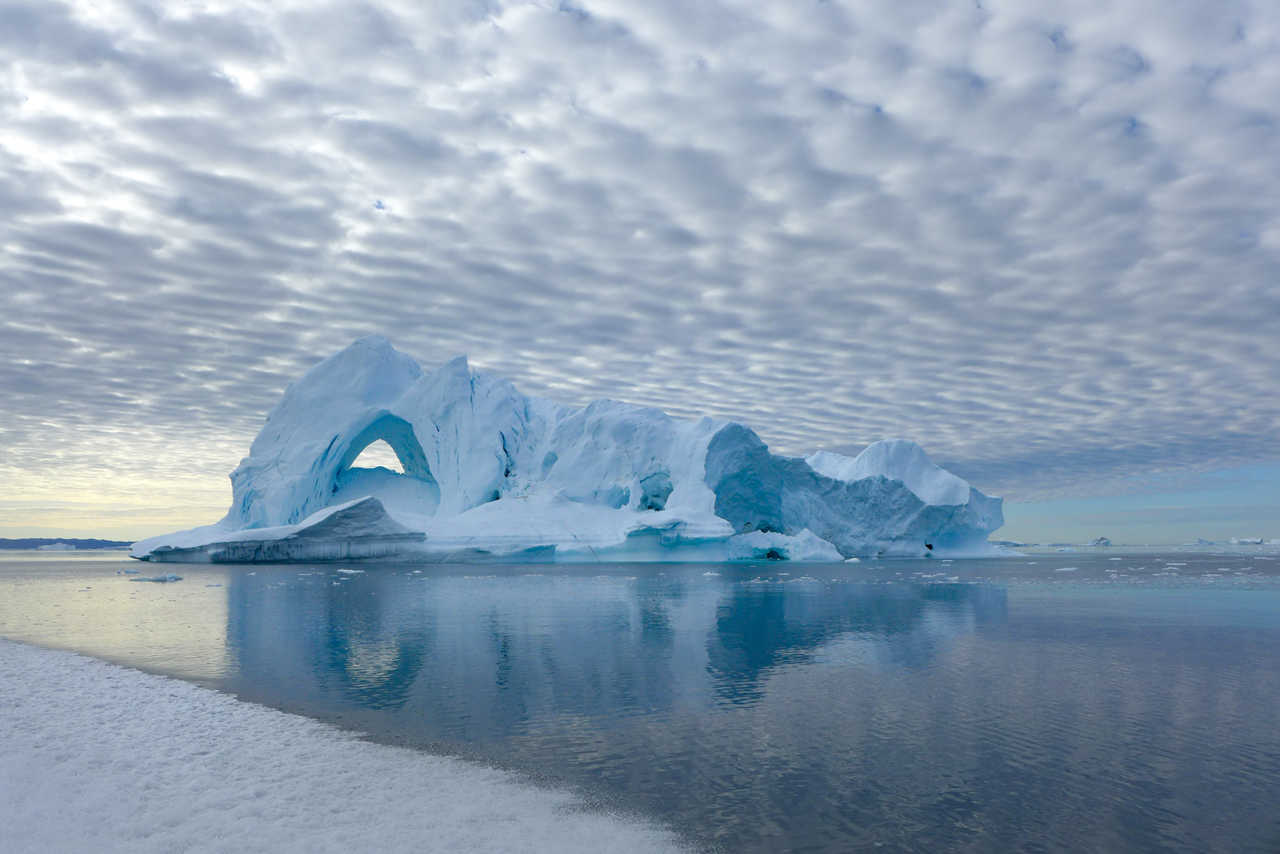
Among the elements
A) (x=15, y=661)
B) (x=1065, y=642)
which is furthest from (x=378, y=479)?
(x=1065, y=642)

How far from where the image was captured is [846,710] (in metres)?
7.38

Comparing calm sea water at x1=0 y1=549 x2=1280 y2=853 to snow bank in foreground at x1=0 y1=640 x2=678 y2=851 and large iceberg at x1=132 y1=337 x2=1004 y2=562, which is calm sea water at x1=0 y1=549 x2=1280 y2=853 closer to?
snow bank in foreground at x1=0 y1=640 x2=678 y2=851

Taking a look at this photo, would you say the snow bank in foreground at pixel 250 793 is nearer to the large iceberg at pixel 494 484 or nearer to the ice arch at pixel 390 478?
the large iceberg at pixel 494 484

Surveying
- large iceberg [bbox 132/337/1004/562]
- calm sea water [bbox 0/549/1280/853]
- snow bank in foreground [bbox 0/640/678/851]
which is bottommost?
calm sea water [bbox 0/549/1280/853]

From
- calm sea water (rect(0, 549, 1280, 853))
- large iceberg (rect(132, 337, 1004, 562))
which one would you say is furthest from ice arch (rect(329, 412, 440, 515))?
calm sea water (rect(0, 549, 1280, 853))

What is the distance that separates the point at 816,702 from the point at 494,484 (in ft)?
105

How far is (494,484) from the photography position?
38688mm

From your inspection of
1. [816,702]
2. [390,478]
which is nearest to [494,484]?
[390,478]

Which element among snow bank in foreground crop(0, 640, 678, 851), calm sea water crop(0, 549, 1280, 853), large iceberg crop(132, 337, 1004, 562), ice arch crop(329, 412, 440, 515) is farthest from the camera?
ice arch crop(329, 412, 440, 515)

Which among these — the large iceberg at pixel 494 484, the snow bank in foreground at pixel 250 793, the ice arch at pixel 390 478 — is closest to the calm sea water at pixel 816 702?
the snow bank in foreground at pixel 250 793

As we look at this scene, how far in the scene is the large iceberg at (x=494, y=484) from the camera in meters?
35.0

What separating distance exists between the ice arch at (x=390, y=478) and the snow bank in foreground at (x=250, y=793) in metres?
34.8

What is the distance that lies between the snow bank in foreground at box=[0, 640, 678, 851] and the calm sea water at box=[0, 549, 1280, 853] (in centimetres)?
45

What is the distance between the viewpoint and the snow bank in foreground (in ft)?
13.5
